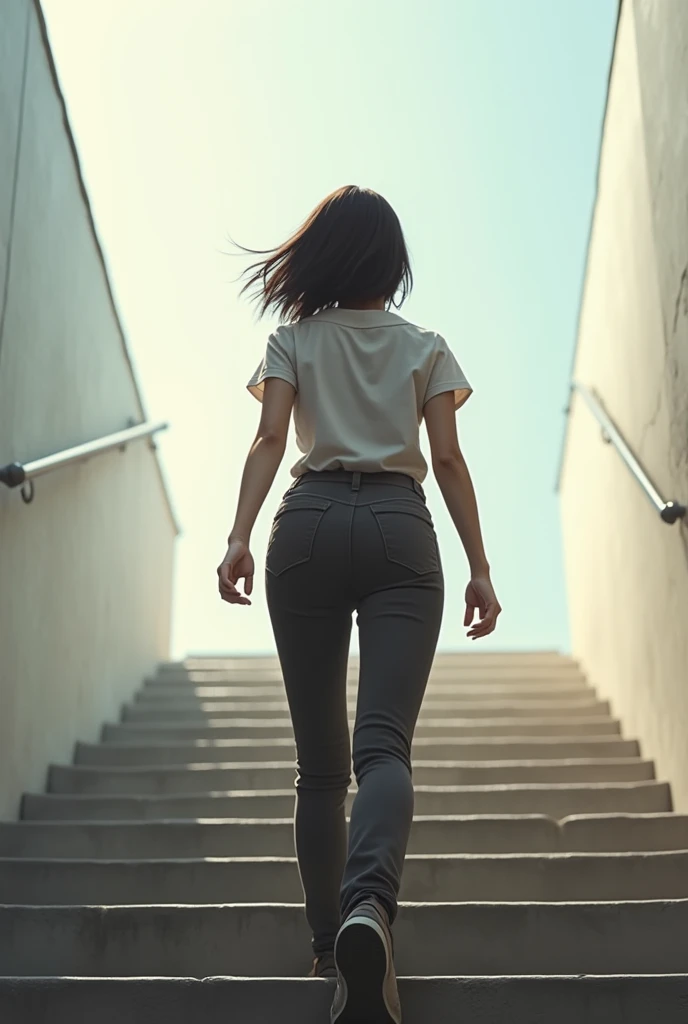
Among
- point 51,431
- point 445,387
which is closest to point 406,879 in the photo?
point 445,387

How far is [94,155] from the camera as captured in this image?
12.8 ft

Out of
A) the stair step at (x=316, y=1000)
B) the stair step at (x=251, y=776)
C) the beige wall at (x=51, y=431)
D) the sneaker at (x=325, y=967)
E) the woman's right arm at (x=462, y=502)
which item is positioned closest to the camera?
the stair step at (x=316, y=1000)

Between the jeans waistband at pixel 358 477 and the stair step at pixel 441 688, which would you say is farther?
the stair step at pixel 441 688

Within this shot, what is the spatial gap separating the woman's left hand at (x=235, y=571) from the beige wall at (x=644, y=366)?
1.49 meters

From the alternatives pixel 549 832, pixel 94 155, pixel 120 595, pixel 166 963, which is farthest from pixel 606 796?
pixel 94 155

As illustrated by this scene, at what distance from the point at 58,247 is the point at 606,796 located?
7.80 feet

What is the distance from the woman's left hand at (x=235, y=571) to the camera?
1555 millimetres

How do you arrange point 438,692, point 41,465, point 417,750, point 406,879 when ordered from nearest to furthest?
1. point 406,879
2. point 41,465
3. point 417,750
4. point 438,692

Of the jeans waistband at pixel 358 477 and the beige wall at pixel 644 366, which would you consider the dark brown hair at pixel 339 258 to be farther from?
the beige wall at pixel 644 366

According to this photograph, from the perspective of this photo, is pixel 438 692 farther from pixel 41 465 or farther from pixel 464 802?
pixel 41 465

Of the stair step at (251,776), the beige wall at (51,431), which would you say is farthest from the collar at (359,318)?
the stair step at (251,776)

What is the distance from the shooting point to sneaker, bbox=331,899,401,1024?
1.22 metres

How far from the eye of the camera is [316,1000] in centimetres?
143

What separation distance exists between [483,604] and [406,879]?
87cm
